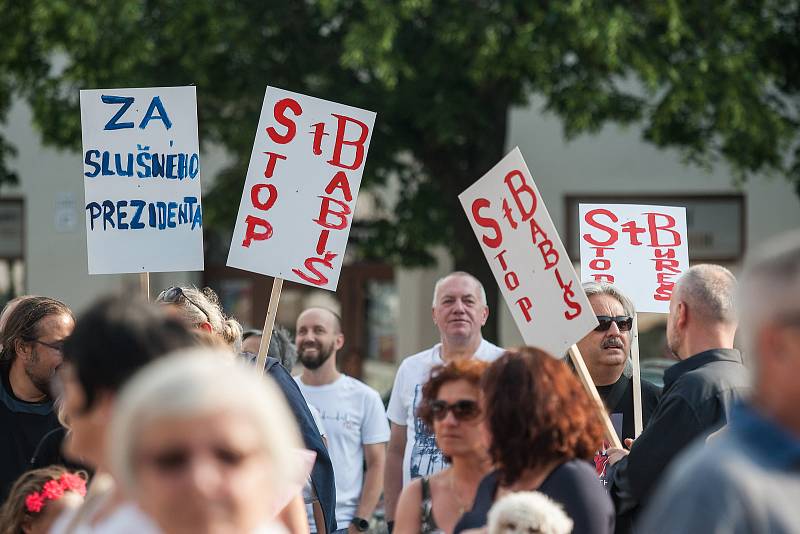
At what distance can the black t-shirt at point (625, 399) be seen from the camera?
539 centimetres

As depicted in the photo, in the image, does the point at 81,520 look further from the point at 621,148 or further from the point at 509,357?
the point at 621,148

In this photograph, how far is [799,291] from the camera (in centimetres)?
202

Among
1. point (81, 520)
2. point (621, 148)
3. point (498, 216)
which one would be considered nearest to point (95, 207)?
point (498, 216)

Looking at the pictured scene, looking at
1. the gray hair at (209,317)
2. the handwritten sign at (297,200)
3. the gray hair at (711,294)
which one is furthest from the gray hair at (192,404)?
the handwritten sign at (297,200)

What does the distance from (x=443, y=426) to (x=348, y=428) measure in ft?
11.4

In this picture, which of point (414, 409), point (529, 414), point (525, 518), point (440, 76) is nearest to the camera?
point (525, 518)

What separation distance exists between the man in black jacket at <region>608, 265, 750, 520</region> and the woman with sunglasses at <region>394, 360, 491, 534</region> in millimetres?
854

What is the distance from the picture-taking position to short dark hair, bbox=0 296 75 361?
4.81m

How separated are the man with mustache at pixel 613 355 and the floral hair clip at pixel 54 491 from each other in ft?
8.73

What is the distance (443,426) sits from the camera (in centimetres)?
356

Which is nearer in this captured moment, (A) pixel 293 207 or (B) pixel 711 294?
(B) pixel 711 294

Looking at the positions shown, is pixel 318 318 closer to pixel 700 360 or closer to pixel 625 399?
pixel 625 399

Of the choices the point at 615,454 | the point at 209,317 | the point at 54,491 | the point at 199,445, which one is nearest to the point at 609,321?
the point at 615,454

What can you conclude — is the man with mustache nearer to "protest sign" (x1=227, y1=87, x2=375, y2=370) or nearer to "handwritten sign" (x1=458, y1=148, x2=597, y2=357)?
"handwritten sign" (x1=458, y1=148, x2=597, y2=357)
